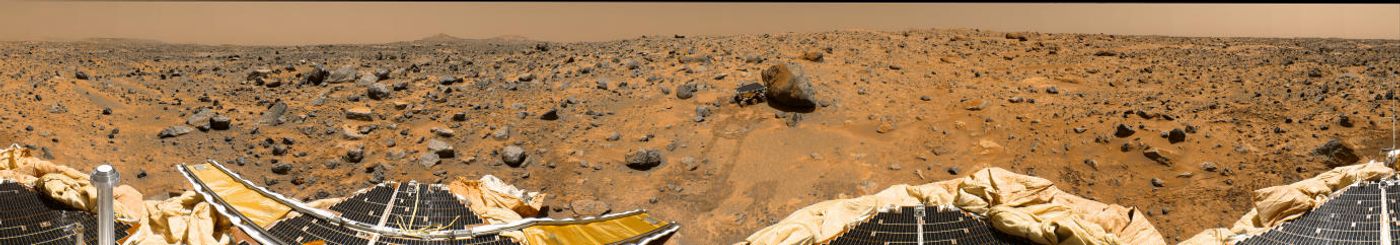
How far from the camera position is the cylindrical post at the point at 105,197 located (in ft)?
13.7

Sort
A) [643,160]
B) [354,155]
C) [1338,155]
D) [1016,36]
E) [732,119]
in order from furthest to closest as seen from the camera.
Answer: [1016,36], [732,119], [354,155], [643,160], [1338,155]

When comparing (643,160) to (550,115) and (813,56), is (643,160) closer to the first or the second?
(550,115)

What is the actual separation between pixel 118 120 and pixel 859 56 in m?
8.93

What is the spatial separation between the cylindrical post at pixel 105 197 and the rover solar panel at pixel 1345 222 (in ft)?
23.1

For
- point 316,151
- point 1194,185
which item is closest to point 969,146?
point 1194,185

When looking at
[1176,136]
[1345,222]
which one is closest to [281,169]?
[1176,136]

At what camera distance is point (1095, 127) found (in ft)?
33.6

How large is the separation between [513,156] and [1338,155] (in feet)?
25.3

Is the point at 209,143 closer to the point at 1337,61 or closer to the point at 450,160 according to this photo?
the point at 450,160

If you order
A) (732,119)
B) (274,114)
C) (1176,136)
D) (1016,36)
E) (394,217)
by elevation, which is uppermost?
(1016,36)

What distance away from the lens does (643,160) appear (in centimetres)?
1006

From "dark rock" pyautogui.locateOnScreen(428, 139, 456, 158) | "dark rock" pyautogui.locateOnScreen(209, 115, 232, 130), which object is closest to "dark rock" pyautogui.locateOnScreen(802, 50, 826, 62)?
"dark rock" pyautogui.locateOnScreen(428, 139, 456, 158)

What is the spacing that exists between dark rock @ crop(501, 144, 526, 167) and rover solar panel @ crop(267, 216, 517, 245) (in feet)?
8.59

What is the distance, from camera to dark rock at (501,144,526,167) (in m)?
10.2
